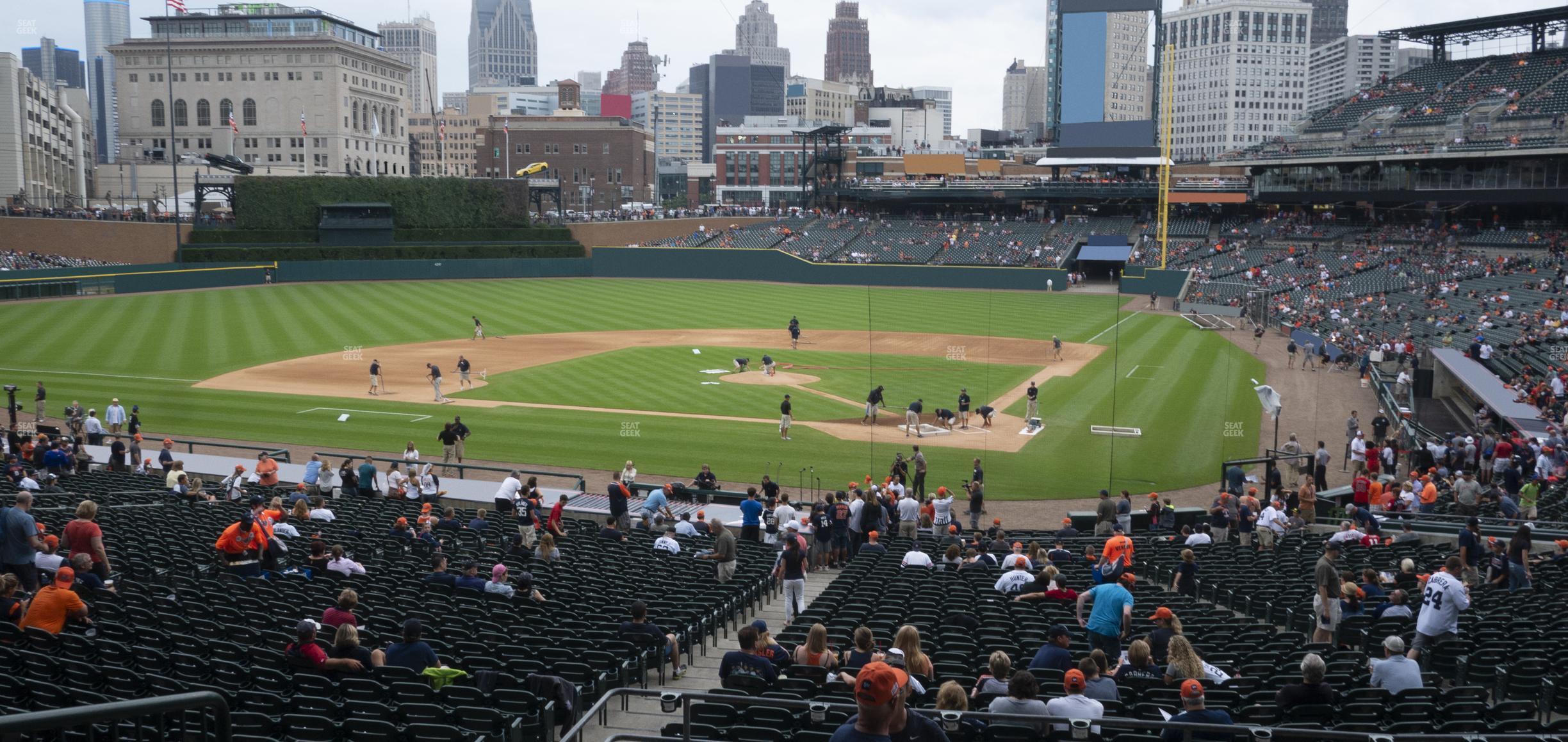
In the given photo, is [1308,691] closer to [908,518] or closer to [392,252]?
[908,518]

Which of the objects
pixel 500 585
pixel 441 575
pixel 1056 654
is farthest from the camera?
pixel 441 575

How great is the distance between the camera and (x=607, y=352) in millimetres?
45531

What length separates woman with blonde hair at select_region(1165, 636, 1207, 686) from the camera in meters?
8.99

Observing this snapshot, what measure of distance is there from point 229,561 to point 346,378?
2705 cm

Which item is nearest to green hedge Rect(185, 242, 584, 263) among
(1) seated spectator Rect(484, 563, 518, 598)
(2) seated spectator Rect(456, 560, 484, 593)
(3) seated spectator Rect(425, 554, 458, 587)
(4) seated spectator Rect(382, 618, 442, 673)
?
(3) seated spectator Rect(425, 554, 458, 587)

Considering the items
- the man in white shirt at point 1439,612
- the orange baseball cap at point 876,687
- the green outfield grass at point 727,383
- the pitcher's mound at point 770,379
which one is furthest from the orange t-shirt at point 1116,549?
the pitcher's mound at point 770,379

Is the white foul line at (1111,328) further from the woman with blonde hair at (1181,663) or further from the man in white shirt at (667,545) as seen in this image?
the woman with blonde hair at (1181,663)

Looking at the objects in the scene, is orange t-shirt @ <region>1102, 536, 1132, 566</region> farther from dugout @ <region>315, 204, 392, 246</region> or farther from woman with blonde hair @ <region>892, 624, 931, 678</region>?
dugout @ <region>315, 204, 392, 246</region>

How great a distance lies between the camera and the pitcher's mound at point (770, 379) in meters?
38.9

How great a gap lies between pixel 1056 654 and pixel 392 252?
7866 cm

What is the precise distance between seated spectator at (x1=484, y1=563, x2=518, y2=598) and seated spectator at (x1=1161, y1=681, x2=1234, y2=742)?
7658 millimetres

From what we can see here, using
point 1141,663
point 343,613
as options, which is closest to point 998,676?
point 1141,663

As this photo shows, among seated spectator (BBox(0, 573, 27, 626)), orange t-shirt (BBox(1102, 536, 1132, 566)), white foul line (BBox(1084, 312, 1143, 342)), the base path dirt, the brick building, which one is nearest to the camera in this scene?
seated spectator (BBox(0, 573, 27, 626))

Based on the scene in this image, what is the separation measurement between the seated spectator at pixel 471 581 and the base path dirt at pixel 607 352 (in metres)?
17.2
